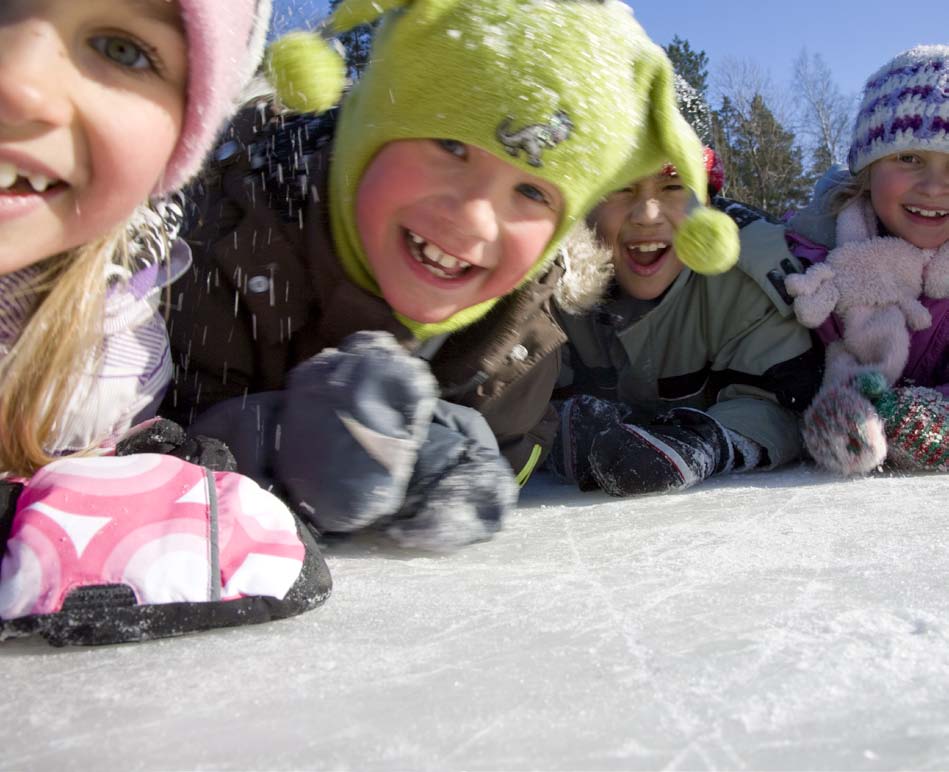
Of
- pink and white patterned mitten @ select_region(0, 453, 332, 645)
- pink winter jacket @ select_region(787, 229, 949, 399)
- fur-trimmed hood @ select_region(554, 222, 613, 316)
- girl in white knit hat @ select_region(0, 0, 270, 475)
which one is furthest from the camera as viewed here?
pink winter jacket @ select_region(787, 229, 949, 399)

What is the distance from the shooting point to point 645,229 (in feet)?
7.56

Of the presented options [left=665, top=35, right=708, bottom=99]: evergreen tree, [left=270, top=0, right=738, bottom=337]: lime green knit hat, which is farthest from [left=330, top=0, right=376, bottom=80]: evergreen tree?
[left=665, top=35, right=708, bottom=99]: evergreen tree

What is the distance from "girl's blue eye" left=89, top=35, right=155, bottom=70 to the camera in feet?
3.19

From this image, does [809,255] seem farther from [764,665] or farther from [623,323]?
[764,665]

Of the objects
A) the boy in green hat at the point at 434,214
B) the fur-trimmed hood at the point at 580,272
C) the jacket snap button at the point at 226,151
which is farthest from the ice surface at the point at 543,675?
the jacket snap button at the point at 226,151

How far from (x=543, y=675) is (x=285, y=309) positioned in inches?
40.3

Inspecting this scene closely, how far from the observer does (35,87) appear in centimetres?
90

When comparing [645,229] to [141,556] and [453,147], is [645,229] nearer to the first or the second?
[453,147]

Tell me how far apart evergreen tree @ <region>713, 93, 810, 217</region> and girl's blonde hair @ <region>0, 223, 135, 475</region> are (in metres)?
18.9

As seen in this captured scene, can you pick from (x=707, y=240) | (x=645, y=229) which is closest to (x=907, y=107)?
(x=645, y=229)

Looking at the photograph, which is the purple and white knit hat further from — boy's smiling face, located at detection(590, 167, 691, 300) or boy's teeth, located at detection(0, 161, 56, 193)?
boy's teeth, located at detection(0, 161, 56, 193)

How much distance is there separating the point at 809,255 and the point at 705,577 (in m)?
1.62

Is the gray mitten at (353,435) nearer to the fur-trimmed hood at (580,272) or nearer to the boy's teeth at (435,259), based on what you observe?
the boy's teeth at (435,259)

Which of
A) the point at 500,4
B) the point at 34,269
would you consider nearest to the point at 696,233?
the point at 500,4
